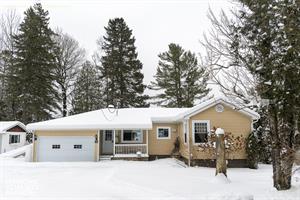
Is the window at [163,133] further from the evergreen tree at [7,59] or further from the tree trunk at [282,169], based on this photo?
the evergreen tree at [7,59]

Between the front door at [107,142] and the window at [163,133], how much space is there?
3648 mm

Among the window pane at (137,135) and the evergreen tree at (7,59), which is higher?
the evergreen tree at (7,59)

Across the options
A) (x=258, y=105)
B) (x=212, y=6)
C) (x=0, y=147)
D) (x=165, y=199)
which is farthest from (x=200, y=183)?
(x=0, y=147)

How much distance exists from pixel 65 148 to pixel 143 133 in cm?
555

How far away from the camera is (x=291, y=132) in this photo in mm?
7762

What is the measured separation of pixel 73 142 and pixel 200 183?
11.1 meters

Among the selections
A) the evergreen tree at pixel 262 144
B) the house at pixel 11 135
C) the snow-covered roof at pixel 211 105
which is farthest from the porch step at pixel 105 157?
the house at pixel 11 135

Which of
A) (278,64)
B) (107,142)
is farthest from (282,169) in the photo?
(107,142)

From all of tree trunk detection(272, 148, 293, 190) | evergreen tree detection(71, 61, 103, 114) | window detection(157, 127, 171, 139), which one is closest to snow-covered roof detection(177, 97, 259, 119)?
window detection(157, 127, 171, 139)

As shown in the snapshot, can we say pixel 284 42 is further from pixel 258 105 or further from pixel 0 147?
pixel 0 147

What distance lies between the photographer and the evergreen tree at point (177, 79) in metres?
30.7

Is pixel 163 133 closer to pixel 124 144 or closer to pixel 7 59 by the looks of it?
pixel 124 144

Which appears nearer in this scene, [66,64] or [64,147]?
[64,147]

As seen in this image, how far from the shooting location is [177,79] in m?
31.5
